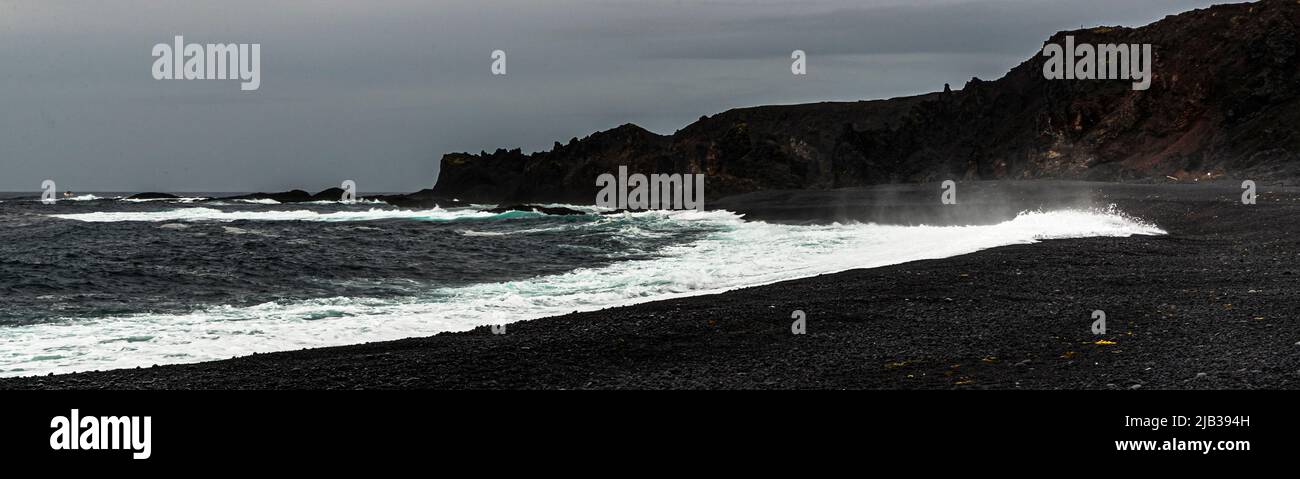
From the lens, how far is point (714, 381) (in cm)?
799

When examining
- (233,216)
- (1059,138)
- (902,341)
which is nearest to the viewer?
(902,341)

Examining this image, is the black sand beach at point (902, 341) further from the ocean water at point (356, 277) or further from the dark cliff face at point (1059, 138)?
the dark cliff face at point (1059, 138)

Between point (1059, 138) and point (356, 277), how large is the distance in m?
53.0

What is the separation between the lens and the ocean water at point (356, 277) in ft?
41.4

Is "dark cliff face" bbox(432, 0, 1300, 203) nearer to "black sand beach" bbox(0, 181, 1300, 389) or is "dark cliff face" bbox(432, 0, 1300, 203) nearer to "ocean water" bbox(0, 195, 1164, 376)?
"ocean water" bbox(0, 195, 1164, 376)

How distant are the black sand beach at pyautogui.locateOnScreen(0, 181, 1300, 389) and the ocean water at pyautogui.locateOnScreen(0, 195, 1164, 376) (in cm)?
194

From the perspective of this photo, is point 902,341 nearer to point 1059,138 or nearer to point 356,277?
point 356,277

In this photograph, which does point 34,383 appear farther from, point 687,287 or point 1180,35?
point 1180,35

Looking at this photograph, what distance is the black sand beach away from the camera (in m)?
7.79

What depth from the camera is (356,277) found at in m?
21.7

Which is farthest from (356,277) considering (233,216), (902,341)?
(233,216)

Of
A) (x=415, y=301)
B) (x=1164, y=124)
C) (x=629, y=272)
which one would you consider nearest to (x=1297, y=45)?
(x=1164, y=124)
